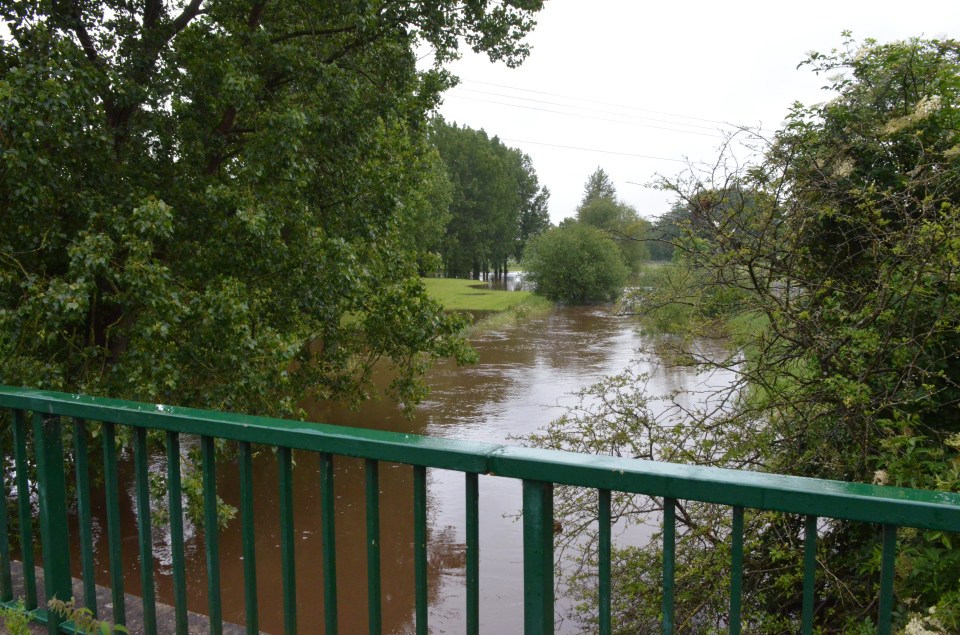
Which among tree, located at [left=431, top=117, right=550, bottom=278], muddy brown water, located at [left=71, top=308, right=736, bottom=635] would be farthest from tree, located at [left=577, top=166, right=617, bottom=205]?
muddy brown water, located at [left=71, top=308, right=736, bottom=635]

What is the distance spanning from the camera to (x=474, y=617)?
1.90m

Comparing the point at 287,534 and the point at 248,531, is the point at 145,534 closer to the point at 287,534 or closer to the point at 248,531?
the point at 248,531

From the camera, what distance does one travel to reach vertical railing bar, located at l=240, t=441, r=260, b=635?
2.11 m

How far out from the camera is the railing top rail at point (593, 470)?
1389 millimetres

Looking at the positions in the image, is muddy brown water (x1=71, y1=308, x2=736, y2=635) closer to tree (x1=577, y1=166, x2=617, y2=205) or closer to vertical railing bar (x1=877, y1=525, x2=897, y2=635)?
vertical railing bar (x1=877, y1=525, x2=897, y2=635)

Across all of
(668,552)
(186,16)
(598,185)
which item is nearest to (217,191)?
(186,16)

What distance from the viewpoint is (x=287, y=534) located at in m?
2.12

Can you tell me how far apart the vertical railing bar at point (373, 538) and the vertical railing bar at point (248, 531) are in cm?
36

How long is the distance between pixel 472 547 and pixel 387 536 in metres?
8.24

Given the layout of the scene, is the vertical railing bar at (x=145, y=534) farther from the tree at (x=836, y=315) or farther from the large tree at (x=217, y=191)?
the large tree at (x=217, y=191)

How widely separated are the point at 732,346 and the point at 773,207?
1.24 metres

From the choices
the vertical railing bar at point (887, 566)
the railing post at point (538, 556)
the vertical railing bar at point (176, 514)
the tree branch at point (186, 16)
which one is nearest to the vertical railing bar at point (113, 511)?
the vertical railing bar at point (176, 514)

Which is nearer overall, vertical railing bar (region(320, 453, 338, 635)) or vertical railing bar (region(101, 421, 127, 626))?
vertical railing bar (region(320, 453, 338, 635))

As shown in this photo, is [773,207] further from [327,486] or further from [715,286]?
[327,486]
